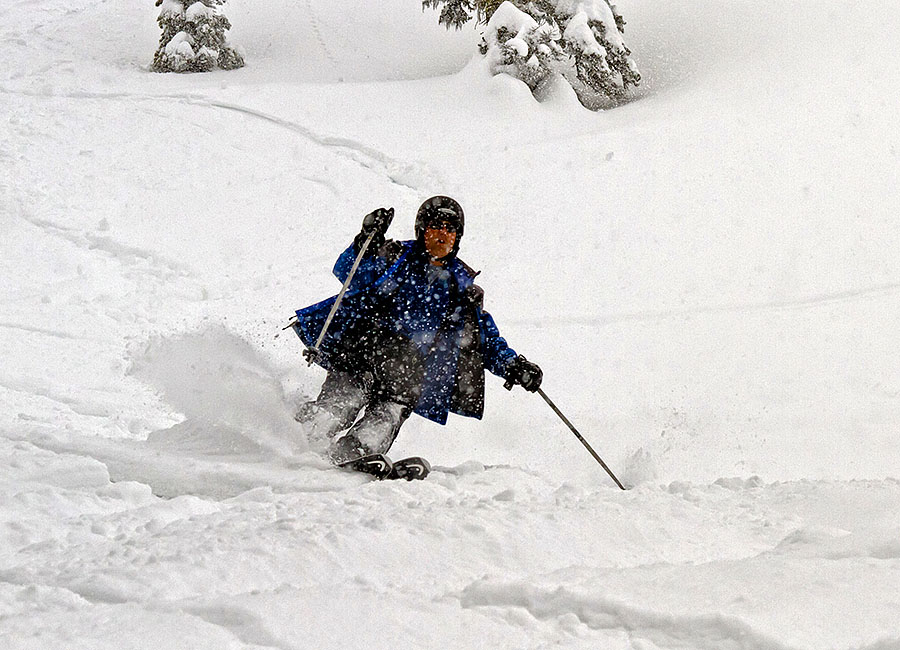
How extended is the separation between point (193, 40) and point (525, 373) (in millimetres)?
13440

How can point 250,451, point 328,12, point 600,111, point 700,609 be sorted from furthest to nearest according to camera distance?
1. point 328,12
2. point 600,111
3. point 250,451
4. point 700,609

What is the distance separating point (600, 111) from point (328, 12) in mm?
8356

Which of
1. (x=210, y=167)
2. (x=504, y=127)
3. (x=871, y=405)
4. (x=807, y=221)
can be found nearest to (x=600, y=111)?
(x=504, y=127)

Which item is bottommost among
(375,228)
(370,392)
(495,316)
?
(495,316)

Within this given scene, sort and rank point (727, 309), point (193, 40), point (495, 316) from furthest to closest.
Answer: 1. point (193, 40)
2. point (727, 309)
3. point (495, 316)

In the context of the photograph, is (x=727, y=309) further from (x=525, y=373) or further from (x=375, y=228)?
(x=375, y=228)

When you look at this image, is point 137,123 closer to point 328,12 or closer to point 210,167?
point 210,167

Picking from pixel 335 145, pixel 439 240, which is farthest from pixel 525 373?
pixel 335 145

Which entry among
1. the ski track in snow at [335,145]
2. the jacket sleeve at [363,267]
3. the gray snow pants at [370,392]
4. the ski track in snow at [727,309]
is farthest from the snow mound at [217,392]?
the ski track in snow at [335,145]

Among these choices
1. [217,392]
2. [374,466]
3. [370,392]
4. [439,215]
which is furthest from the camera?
[217,392]

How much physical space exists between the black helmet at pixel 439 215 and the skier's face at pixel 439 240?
24mm

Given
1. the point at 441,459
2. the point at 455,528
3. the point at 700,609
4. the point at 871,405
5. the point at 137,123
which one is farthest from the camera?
the point at 137,123

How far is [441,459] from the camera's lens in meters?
6.05

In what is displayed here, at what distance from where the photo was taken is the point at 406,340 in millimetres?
4836
